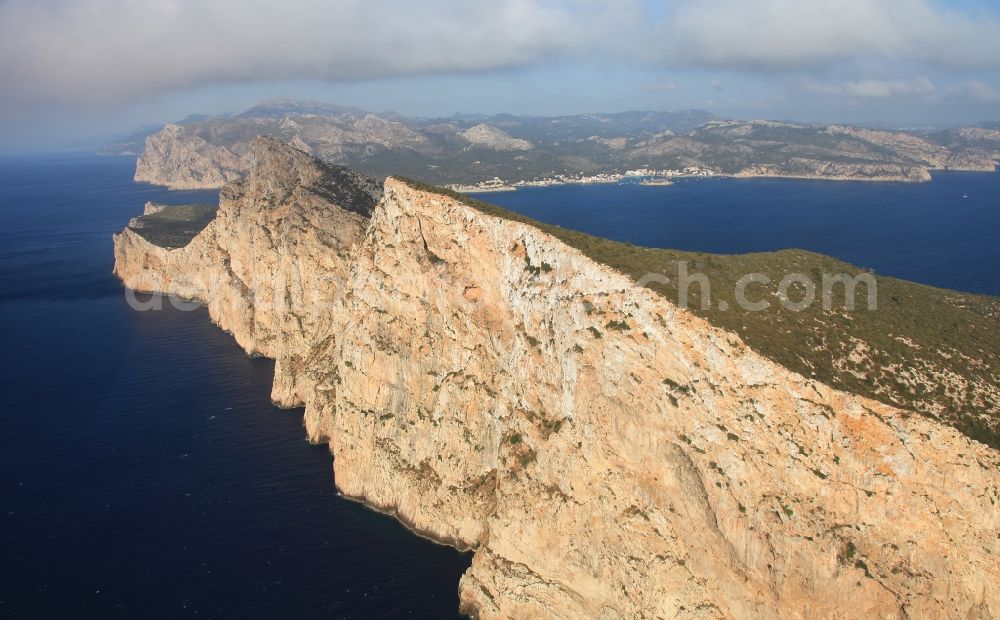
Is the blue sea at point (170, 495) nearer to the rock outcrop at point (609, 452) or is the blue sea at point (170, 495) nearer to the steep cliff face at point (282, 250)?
the rock outcrop at point (609, 452)

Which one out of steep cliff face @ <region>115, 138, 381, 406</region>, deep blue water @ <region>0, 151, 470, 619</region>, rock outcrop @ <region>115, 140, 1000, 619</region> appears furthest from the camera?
steep cliff face @ <region>115, 138, 381, 406</region>

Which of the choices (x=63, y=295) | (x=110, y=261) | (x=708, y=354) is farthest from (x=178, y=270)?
(x=708, y=354)

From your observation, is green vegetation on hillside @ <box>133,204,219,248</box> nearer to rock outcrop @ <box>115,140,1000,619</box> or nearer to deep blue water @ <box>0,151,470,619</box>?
deep blue water @ <box>0,151,470,619</box>

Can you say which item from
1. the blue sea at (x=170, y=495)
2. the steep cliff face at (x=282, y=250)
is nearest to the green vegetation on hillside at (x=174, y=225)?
the steep cliff face at (x=282, y=250)

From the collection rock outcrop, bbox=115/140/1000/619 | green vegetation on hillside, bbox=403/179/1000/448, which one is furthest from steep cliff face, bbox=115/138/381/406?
green vegetation on hillside, bbox=403/179/1000/448

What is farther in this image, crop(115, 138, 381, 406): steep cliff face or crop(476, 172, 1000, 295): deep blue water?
crop(476, 172, 1000, 295): deep blue water

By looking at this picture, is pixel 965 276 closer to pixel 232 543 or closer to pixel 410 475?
pixel 410 475

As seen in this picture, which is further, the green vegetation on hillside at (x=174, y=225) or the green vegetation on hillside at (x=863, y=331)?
the green vegetation on hillside at (x=174, y=225)
